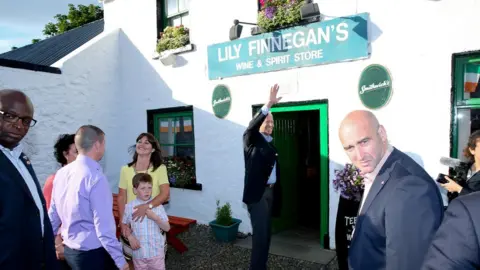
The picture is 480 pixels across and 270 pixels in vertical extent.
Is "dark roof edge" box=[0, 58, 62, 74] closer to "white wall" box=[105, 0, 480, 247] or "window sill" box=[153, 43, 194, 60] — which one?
"white wall" box=[105, 0, 480, 247]

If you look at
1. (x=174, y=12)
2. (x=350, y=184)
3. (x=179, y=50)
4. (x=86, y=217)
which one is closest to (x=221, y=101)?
(x=179, y=50)

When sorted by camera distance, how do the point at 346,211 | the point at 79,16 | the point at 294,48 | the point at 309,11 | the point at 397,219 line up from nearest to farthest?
the point at 397,219 < the point at 346,211 < the point at 309,11 < the point at 294,48 < the point at 79,16

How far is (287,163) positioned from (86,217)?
4.13m

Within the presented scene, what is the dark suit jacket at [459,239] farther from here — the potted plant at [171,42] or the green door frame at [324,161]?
the potted plant at [171,42]

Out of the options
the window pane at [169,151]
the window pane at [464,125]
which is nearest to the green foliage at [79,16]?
the window pane at [169,151]

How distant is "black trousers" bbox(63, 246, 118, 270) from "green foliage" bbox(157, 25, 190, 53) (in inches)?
185

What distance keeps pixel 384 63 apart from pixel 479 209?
3587mm

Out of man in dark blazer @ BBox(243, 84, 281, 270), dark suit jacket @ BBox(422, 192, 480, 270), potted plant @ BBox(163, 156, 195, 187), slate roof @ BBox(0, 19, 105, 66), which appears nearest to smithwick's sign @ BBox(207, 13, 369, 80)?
man in dark blazer @ BBox(243, 84, 281, 270)

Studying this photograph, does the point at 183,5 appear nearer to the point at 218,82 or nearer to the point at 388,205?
the point at 218,82

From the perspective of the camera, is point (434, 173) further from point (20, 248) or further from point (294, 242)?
point (20, 248)

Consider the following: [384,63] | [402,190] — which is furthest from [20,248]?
[384,63]

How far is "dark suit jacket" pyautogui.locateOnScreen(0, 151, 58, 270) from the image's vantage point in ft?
5.63

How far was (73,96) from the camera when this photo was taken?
680cm

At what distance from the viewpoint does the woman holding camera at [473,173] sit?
2.80 m
